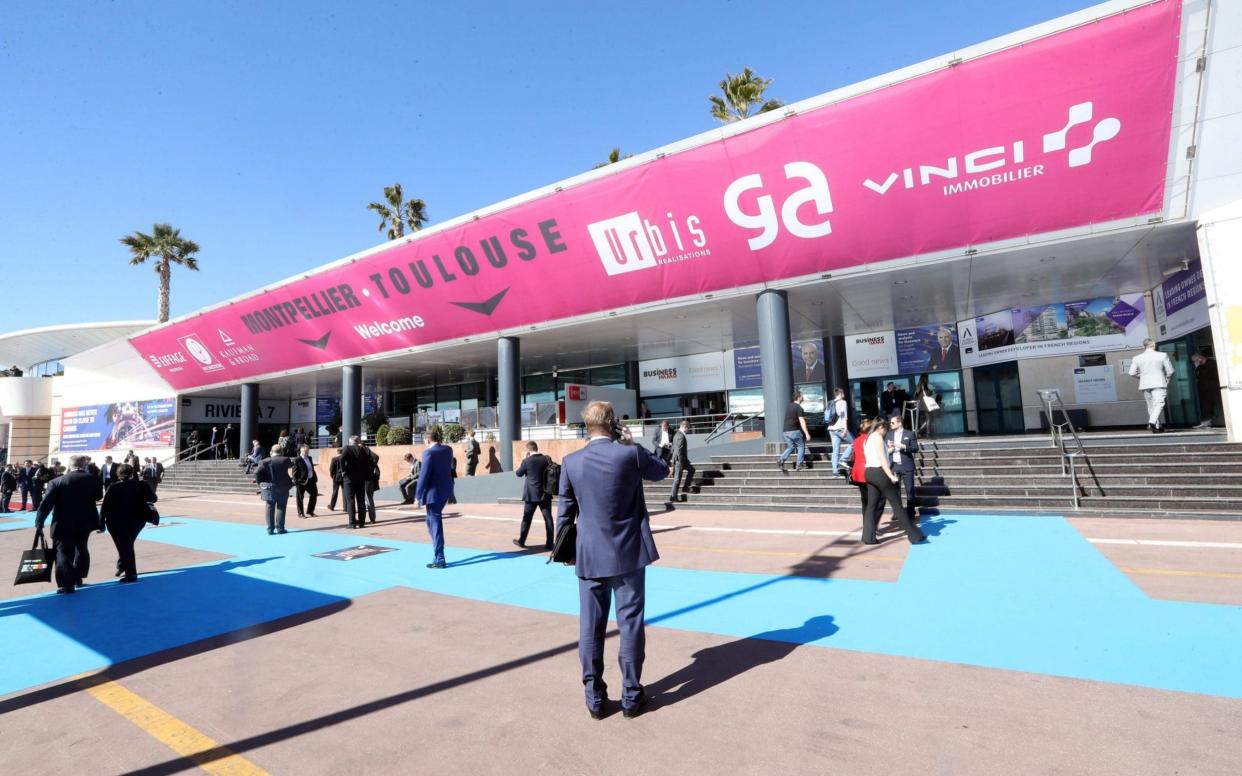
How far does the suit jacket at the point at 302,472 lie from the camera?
13172mm

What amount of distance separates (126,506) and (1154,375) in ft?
57.7

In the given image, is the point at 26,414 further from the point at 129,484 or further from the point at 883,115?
the point at 883,115

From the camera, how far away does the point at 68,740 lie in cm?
332

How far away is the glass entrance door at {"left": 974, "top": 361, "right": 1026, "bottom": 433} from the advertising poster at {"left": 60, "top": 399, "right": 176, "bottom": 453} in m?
40.1

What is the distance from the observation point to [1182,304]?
1330cm

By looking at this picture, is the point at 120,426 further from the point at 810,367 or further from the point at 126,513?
the point at 810,367

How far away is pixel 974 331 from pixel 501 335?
16248 mm

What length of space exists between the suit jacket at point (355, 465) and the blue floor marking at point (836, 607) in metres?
2.92

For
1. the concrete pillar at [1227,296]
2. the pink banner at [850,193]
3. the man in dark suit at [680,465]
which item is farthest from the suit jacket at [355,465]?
the concrete pillar at [1227,296]

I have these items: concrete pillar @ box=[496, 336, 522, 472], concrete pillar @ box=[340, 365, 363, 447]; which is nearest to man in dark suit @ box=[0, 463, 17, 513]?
concrete pillar @ box=[340, 365, 363, 447]

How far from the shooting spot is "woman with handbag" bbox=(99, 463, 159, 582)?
7.34m

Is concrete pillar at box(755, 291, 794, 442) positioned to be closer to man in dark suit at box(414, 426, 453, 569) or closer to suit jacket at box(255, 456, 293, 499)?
man in dark suit at box(414, 426, 453, 569)

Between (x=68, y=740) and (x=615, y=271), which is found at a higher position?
(x=615, y=271)

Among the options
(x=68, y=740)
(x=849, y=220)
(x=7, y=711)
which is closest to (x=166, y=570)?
(x=7, y=711)
